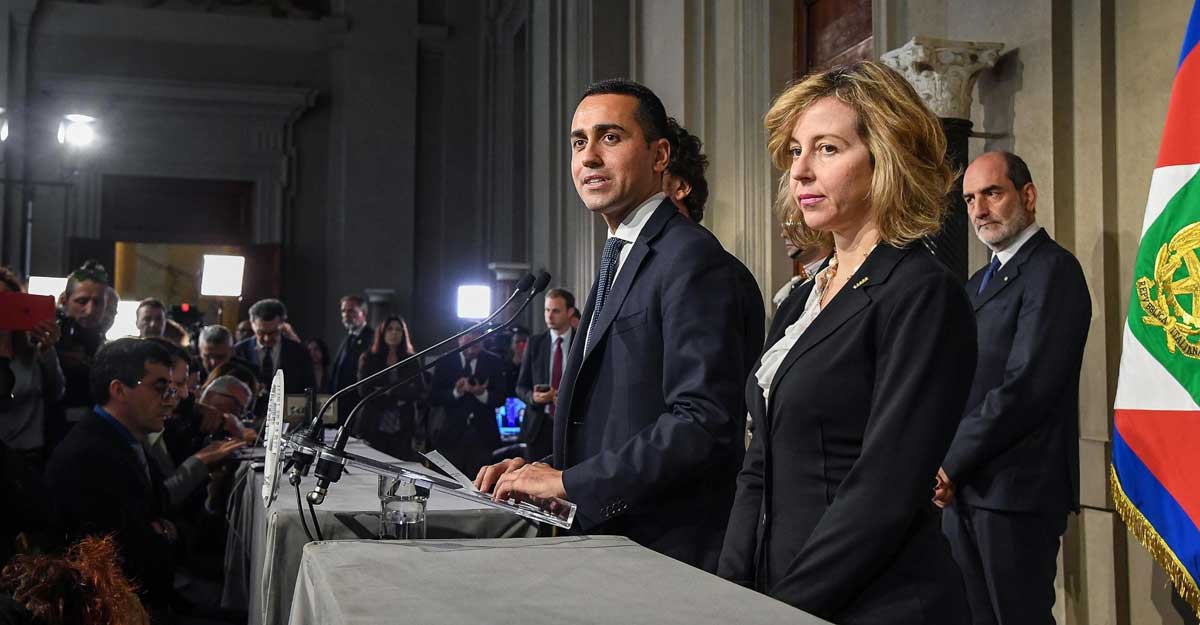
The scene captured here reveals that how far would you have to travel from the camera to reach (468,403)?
8086 millimetres

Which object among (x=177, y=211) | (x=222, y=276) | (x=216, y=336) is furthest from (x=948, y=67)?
(x=177, y=211)

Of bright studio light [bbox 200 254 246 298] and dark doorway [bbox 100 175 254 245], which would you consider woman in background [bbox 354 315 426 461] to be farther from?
dark doorway [bbox 100 175 254 245]

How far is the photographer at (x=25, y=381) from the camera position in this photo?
4.27m

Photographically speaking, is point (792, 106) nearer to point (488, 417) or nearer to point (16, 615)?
point (16, 615)

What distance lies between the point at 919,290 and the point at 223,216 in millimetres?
14154

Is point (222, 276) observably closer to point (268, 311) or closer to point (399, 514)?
point (268, 311)

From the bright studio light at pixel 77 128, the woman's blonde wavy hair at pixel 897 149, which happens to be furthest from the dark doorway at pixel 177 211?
the woman's blonde wavy hair at pixel 897 149

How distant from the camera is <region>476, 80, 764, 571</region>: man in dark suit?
184 cm

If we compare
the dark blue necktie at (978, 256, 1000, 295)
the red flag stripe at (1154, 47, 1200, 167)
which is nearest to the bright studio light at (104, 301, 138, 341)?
the dark blue necktie at (978, 256, 1000, 295)

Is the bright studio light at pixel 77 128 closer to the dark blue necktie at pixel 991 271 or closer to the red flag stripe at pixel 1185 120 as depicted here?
the dark blue necktie at pixel 991 271

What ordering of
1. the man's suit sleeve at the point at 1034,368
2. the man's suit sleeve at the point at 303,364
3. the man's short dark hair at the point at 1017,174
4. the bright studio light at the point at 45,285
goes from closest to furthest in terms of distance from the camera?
the man's suit sleeve at the point at 1034,368 → the man's short dark hair at the point at 1017,174 → the man's suit sleeve at the point at 303,364 → the bright studio light at the point at 45,285

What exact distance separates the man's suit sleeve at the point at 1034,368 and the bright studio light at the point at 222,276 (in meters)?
10.3

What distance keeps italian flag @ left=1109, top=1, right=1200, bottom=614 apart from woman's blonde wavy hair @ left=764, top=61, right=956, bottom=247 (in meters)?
1.24

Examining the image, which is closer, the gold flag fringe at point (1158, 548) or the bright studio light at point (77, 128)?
the gold flag fringe at point (1158, 548)
